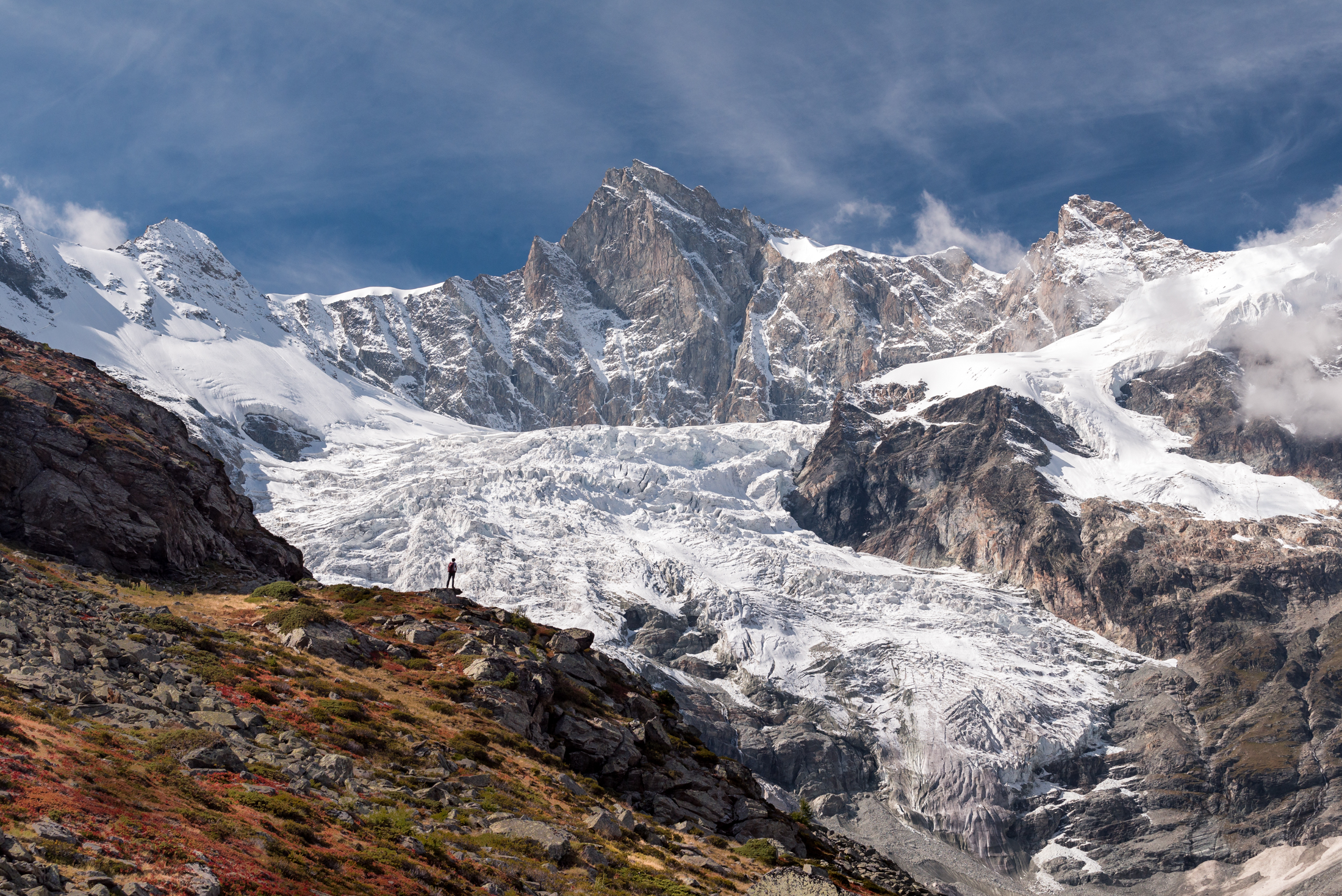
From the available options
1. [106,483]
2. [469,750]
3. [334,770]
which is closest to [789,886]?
[469,750]

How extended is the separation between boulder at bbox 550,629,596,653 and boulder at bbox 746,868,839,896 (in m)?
21.4

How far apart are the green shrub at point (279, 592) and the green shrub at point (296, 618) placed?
455cm

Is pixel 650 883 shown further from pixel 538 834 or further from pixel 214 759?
pixel 214 759

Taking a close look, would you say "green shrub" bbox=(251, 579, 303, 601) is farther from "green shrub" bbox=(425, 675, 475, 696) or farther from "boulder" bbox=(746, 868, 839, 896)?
"boulder" bbox=(746, 868, 839, 896)

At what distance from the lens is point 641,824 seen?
121 ft

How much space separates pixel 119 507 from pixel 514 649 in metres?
25.5

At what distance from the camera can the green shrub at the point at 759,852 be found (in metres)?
39.7

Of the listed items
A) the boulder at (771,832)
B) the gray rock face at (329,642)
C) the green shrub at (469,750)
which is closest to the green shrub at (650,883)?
the green shrub at (469,750)

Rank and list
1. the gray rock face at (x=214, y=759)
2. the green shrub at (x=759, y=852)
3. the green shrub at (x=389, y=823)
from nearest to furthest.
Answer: the gray rock face at (x=214, y=759) → the green shrub at (x=389, y=823) → the green shrub at (x=759, y=852)

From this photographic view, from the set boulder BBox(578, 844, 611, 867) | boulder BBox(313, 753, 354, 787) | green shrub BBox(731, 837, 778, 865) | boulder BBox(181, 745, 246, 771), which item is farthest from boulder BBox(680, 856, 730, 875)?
boulder BBox(181, 745, 246, 771)

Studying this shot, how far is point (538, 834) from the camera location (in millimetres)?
30422

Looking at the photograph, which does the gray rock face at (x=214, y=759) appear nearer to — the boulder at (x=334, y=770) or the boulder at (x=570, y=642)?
the boulder at (x=334, y=770)

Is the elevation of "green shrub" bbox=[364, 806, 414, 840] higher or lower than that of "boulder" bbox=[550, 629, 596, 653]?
lower

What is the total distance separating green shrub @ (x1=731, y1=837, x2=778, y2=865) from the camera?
39688 mm
